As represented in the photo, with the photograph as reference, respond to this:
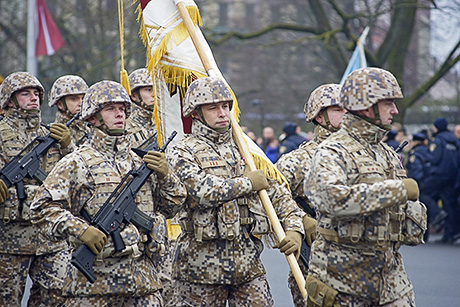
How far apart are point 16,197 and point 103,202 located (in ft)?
6.71

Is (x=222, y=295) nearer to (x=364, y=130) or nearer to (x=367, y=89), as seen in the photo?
(x=364, y=130)

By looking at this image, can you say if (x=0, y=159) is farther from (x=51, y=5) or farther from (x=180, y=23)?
(x=51, y=5)

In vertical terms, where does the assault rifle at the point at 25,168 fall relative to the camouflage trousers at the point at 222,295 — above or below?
above

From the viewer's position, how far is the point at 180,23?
7402 millimetres

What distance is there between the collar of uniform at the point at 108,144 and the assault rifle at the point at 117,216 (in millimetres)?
228

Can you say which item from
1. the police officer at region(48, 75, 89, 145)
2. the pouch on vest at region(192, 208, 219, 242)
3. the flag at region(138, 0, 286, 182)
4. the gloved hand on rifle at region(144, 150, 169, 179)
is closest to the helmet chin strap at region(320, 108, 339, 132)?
the flag at region(138, 0, 286, 182)

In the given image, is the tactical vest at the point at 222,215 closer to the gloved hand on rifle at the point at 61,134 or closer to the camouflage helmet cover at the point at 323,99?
the camouflage helmet cover at the point at 323,99

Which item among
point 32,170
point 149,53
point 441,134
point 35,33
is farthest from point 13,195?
point 35,33

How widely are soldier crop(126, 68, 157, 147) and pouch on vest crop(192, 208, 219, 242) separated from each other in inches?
103

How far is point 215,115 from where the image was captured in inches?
231

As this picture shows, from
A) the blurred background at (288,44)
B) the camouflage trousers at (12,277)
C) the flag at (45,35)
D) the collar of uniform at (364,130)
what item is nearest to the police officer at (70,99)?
the camouflage trousers at (12,277)

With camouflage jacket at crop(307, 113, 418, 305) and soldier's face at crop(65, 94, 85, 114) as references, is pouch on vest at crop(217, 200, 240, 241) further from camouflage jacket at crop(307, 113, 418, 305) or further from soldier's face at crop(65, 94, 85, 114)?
soldier's face at crop(65, 94, 85, 114)

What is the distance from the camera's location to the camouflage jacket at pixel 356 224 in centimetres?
483

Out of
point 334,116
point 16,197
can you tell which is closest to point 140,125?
point 16,197
